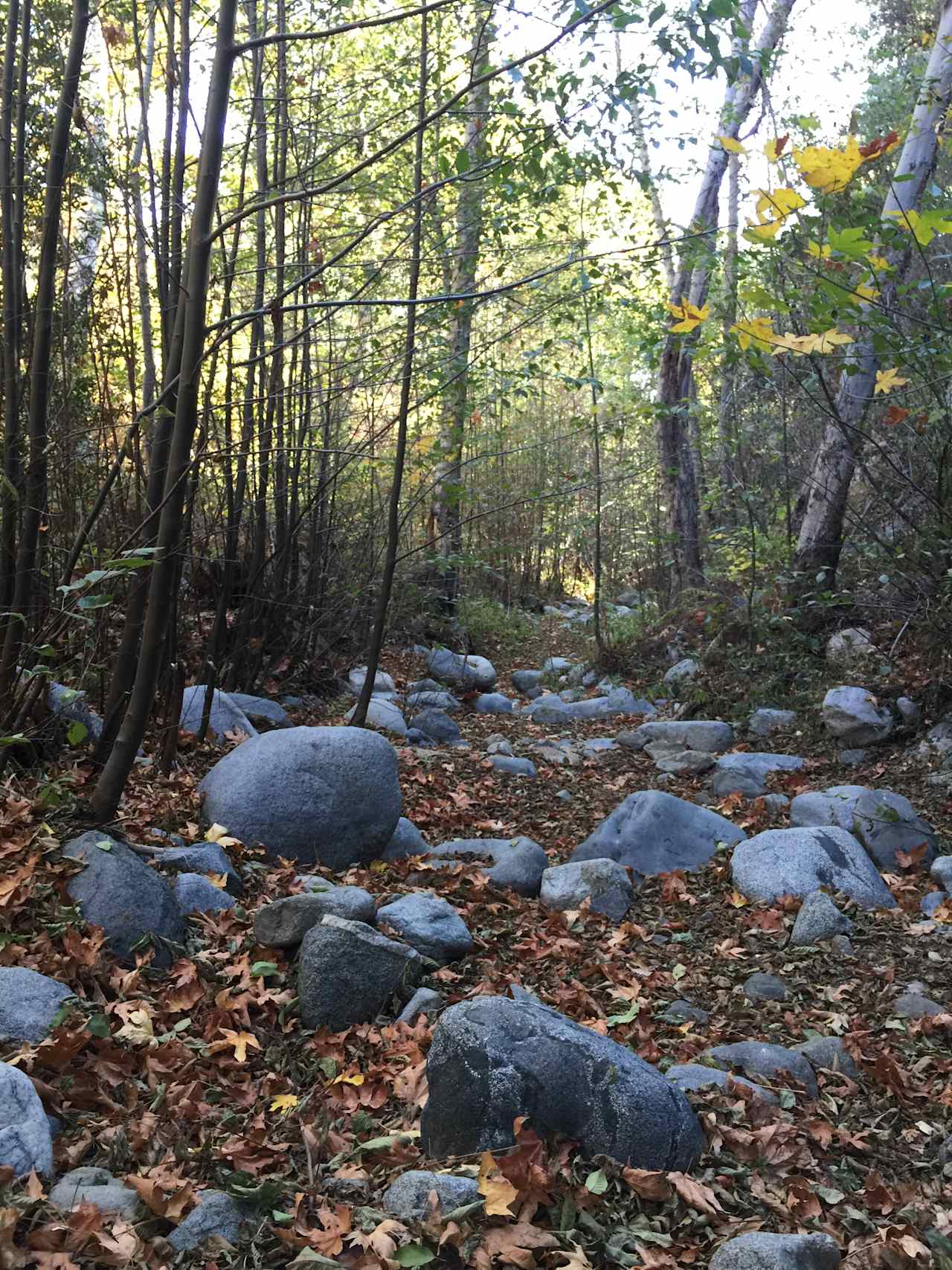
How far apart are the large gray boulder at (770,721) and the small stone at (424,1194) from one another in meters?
4.90

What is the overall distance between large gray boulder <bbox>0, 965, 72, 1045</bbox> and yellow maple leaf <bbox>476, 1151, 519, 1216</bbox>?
45.9 inches

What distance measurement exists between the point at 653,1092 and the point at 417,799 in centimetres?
315

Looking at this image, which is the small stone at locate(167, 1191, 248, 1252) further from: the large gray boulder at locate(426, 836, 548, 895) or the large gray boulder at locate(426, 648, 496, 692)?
the large gray boulder at locate(426, 648, 496, 692)

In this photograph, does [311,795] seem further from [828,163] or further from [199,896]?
[828,163]

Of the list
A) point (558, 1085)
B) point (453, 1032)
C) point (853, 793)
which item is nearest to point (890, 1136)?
point (558, 1085)

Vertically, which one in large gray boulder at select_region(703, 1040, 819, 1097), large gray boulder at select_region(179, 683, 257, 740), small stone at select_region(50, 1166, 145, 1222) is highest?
large gray boulder at select_region(179, 683, 257, 740)

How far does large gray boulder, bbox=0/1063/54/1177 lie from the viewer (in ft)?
6.54

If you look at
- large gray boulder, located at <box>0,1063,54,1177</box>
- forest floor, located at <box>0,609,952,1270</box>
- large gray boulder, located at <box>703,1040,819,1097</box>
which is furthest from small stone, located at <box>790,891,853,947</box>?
large gray boulder, located at <box>0,1063,54,1177</box>

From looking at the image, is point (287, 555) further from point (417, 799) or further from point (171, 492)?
point (171, 492)

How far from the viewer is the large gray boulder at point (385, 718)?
6.90m

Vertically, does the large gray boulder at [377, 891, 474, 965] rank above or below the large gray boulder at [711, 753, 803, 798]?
below

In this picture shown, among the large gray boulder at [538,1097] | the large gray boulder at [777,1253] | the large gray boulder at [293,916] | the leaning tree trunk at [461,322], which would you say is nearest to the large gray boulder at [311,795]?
the large gray boulder at [293,916]

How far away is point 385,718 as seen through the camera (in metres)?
7.04

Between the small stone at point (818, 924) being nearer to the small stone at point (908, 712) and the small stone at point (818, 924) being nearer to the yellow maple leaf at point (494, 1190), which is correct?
the small stone at point (908, 712)
